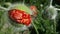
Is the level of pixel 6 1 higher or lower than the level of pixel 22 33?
higher

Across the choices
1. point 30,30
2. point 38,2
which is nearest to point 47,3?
point 38,2

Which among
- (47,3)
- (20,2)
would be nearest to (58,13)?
(47,3)

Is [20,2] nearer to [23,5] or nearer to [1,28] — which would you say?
[23,5]

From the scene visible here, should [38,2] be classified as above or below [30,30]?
above

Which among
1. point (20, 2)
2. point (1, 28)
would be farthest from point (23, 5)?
point (1, 28)

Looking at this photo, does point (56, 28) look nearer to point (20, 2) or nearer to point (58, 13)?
point (58, 13)
